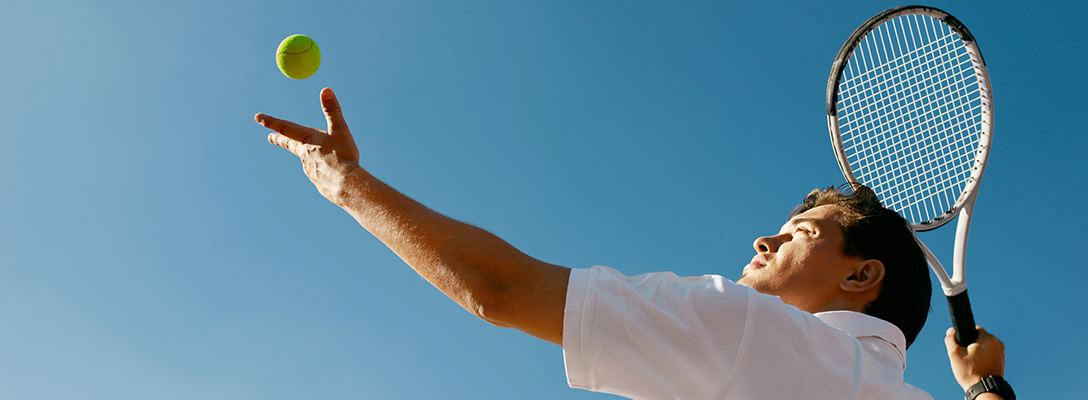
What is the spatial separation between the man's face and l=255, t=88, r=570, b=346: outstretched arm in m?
1.41

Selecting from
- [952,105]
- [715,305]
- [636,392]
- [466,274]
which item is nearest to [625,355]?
[636,392]

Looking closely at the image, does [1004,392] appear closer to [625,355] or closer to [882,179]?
[882,179]

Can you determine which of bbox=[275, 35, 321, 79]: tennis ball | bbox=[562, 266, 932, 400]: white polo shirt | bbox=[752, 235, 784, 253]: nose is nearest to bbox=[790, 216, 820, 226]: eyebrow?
bbox=[752, 235, 784, 253]: nose

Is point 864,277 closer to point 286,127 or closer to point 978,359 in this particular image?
point 286,127

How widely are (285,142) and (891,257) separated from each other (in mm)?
2643

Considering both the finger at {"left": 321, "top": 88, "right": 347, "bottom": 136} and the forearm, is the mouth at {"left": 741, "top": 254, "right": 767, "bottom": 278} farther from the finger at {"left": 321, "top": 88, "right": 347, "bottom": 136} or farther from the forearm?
the finger at {"left": 321, "top": 88, "right": 347, "bottom": 136}

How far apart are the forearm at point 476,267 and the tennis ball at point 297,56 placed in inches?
149

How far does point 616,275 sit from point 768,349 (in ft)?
1.46

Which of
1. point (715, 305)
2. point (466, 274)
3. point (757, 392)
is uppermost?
point (466, 274)

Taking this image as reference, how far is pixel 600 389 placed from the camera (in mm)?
2082

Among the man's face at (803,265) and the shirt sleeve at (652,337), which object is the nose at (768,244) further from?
the shirt sleeve at (652,337)

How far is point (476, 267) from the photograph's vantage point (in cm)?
205

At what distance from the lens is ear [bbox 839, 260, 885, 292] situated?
123 inches

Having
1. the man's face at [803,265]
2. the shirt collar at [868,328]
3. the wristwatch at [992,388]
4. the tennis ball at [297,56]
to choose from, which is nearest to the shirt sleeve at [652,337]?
the shirt collar at [868,328]
